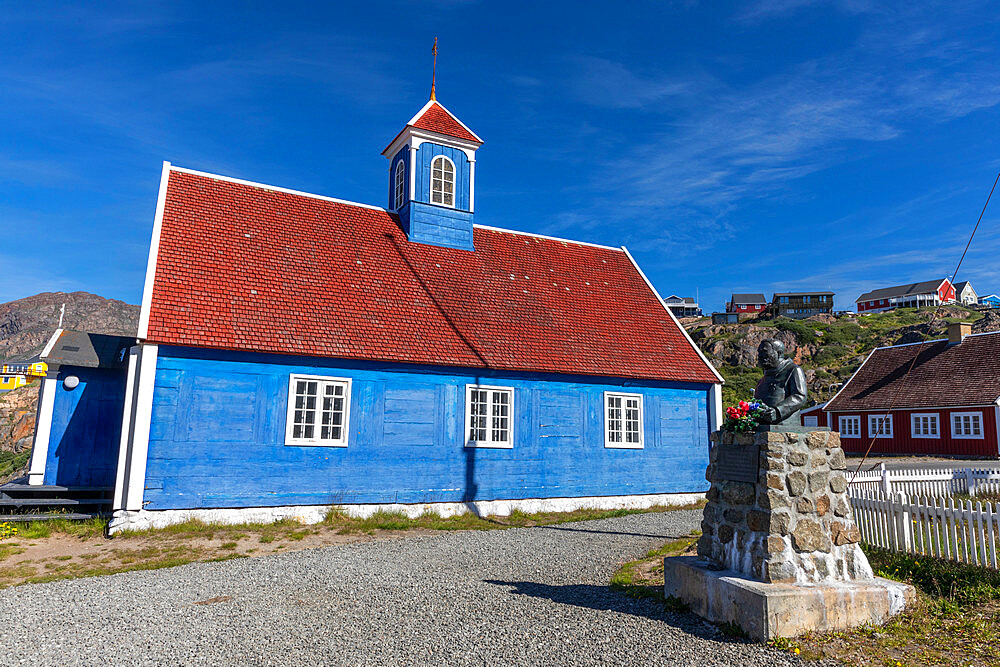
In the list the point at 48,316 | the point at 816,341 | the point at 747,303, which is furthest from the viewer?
the point at 747,303

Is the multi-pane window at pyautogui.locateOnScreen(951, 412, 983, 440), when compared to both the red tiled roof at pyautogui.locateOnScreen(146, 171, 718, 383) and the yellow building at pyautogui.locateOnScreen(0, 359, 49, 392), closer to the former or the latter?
the red tiled roof at pyautogui.locateOnScreen(146, 171, 718, 383)

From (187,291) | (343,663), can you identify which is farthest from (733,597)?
(187,291)

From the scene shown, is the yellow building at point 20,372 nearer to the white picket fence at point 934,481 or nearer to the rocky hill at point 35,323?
the white picket fence at point 934,481

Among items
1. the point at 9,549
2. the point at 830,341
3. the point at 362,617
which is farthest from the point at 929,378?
the point at 9,549

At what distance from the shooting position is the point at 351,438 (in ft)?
44.4

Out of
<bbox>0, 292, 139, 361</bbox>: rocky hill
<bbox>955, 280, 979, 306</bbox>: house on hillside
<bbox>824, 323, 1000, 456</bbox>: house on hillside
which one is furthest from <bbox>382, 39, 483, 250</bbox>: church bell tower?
<bbox>955, 280, 979, 306</bbox>: house on hillside

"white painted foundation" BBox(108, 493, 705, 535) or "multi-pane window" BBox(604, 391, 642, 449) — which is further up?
"multi-pane window" BBox(604, 391, 642, 449)

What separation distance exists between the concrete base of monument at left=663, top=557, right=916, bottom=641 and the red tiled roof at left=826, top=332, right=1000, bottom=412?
28.2 m

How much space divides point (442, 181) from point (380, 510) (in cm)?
954

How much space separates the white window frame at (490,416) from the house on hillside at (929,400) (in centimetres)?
2286

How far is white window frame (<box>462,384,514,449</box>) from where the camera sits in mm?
14781

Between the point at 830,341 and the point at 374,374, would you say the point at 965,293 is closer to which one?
the point at 830,341

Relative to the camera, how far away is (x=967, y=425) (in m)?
31.3

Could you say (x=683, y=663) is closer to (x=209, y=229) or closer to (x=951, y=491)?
(x=209, y=229)
